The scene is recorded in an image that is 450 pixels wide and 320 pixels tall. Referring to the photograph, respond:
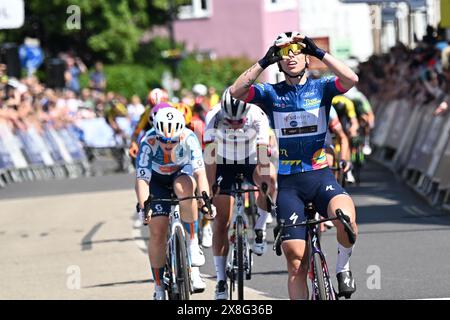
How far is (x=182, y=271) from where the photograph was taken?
10.8 m

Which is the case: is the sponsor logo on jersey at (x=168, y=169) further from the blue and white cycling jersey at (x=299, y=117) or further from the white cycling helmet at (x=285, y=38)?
the white cycling helmet at (x=285, y=38)

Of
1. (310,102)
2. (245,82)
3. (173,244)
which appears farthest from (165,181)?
(310,102)

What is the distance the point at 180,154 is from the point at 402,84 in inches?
735

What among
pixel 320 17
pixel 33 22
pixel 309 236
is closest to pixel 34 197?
pixel 309 236

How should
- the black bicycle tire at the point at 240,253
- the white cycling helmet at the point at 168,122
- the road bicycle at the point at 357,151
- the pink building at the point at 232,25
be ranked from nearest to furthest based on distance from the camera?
the white cycling helmet at the point at 168,122, the black bicycle tire at the point at 240,253, the road bicycle at the point at 357,151, the pink building at the point at 232,25

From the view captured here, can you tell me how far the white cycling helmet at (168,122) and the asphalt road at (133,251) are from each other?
1.91 meters

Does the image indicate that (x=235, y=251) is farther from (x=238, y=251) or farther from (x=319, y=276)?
(x=319, y=276)

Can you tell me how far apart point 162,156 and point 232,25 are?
53012 mm

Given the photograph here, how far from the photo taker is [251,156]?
12.8m

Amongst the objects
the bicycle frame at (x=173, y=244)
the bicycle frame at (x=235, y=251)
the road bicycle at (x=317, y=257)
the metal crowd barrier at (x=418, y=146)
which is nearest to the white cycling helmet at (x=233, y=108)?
the bicycle frame at (x=235, y=251)

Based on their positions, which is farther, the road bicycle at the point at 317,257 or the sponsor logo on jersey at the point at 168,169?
the sponsor logo on jersey at the point at 168,169

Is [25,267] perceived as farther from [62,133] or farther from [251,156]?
[62,133]

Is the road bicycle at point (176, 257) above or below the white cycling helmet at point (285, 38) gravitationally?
below

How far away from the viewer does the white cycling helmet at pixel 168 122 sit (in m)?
10.8
